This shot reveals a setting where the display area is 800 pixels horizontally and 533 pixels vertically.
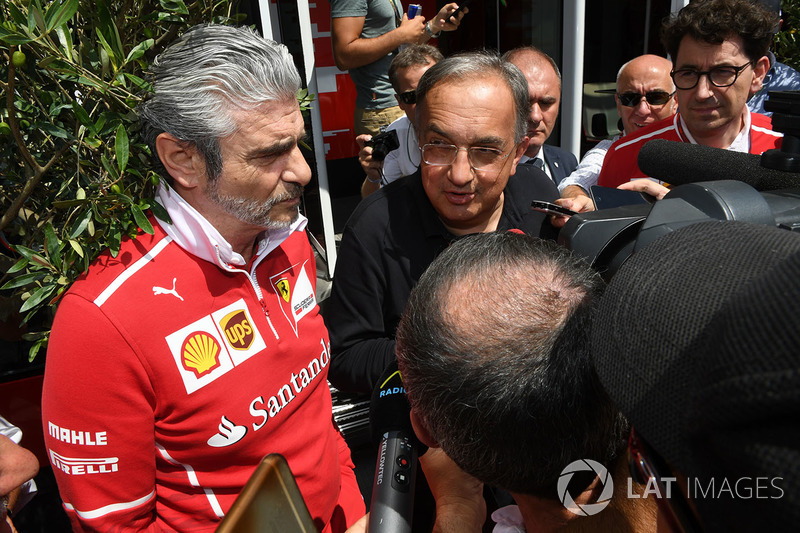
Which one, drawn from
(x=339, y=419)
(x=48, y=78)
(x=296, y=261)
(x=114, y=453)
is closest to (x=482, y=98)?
(x=296, y=261)

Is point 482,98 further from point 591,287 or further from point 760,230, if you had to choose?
point 760,230

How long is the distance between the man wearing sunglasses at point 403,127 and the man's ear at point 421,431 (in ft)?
7.05

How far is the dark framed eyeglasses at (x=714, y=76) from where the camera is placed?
203 cm

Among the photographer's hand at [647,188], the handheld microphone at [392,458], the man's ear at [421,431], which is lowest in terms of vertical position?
the handheld microphone at [392,458]

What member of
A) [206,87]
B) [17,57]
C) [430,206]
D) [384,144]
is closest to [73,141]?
[17,57]

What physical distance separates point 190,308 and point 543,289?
3.02 feet

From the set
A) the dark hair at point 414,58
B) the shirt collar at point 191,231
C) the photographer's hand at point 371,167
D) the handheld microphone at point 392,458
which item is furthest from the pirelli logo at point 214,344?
the dark hair at point 414,58

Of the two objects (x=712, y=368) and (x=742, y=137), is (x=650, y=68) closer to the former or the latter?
(x=742, y=137)

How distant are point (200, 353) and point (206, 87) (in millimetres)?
656

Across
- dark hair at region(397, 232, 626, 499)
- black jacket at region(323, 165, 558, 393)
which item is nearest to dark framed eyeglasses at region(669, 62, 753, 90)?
black jacket at region(323, 165, 558, 393)

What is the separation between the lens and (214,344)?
4.59 ft

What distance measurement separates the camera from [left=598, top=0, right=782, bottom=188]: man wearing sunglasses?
2.01m

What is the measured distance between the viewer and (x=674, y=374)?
0.41m

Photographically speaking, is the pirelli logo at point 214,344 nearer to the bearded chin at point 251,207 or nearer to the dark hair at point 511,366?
the bearded chin at point 251,207
